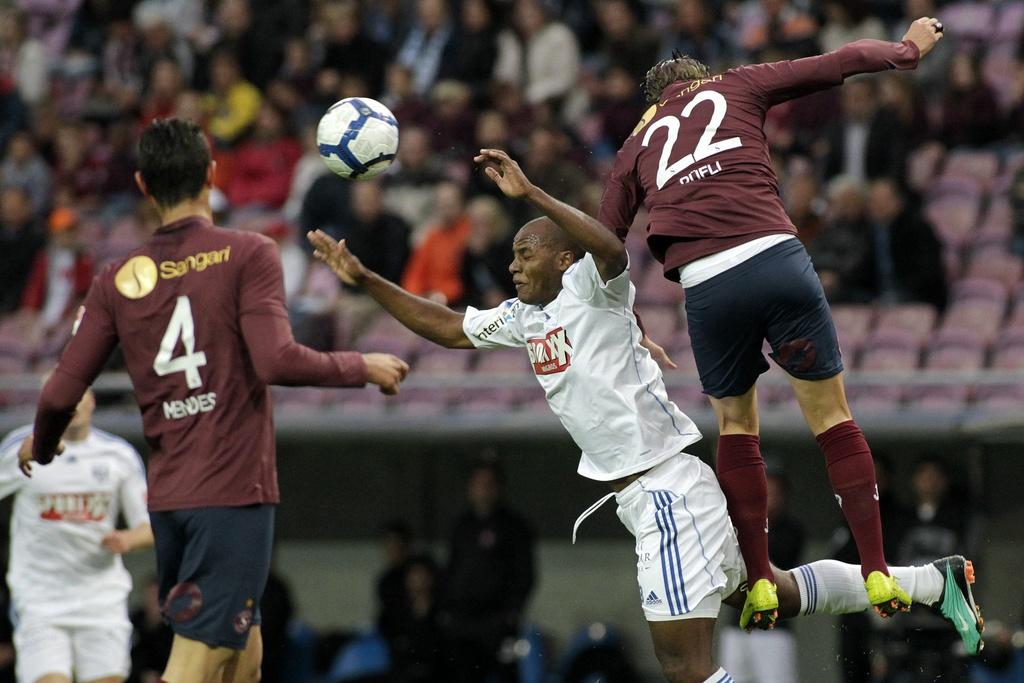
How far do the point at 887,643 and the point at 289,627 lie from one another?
4530 millimetres

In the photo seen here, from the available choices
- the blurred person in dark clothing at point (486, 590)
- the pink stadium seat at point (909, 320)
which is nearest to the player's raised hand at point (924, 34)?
the pink stadium seat at point (909, 320)

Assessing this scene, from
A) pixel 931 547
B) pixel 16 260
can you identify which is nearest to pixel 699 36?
pixel 931 547

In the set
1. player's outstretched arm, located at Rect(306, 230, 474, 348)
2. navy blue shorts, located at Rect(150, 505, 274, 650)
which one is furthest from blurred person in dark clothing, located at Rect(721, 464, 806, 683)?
navy blue shorts, located at Rect(150, 505, 274, 650)

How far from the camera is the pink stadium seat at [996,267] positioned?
39.1ft

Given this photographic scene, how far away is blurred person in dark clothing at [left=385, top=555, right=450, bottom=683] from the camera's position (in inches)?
460

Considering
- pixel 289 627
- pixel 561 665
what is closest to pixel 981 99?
pixel 561 665

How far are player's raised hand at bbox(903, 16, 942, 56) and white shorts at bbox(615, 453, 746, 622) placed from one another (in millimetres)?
1933

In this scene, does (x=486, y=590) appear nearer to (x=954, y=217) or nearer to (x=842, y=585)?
(x=954, y=217)

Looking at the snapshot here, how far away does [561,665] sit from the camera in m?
11.8

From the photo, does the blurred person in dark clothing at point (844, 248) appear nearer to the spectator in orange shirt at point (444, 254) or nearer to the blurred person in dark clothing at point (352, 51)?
the spectator in orange shirt at point (444, 254)

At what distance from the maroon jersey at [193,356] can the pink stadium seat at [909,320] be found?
6.52 m

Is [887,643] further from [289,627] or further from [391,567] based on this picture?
[289,627]

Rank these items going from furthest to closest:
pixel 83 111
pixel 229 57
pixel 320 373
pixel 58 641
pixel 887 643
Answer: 1. pixel 83 111
2. pixel 229 57
3. pixel 887 643
4. pixel 58 641
5. pixel 320 373

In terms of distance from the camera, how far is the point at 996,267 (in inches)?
476
